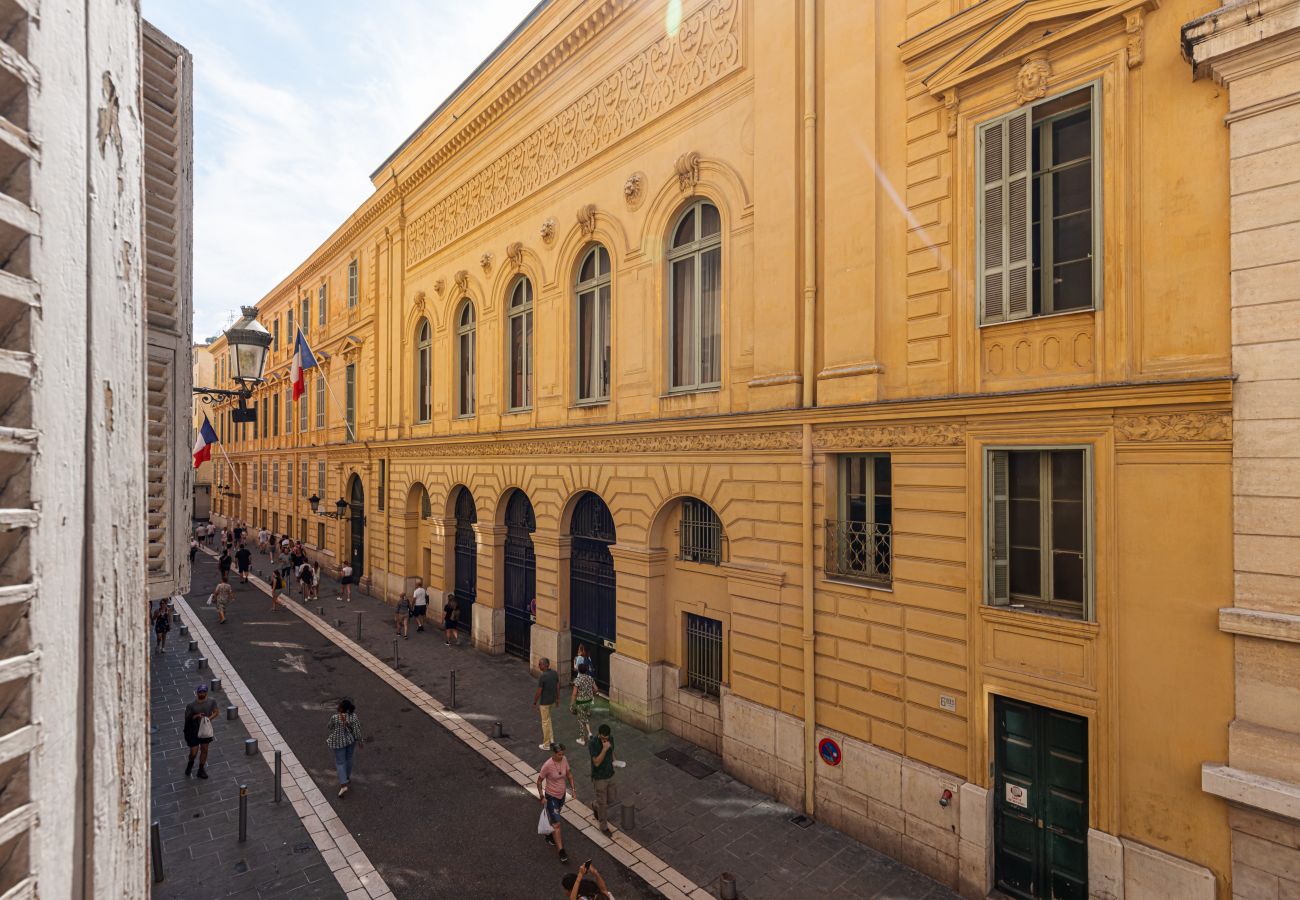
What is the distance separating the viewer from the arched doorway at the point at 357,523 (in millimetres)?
28719

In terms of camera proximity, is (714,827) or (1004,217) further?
(714,827)

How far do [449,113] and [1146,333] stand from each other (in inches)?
838

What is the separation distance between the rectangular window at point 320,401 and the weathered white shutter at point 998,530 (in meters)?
31.9

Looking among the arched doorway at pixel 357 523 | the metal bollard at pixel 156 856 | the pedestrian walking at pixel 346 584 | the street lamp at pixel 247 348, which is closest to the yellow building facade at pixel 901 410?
the street lamp at pixel 247 348

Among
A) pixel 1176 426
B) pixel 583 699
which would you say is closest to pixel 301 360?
pixel 583 699

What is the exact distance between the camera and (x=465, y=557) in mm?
22109

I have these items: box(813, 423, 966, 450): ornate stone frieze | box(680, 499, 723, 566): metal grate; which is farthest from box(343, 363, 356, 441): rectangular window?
box(813, 423, 966, 450): ornate stone frieze

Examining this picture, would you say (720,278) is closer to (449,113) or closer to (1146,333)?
(1146,333)

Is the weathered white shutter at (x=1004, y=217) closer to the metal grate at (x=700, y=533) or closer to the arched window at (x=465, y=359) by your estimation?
the metal grate at (x=700, y=533)

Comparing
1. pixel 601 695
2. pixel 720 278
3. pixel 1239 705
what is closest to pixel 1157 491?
pixel 1239 705

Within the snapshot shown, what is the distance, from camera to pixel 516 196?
18828 millimetres

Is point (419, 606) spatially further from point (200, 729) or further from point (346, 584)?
point (200, 729)

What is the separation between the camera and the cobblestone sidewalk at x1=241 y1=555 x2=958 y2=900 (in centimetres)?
908

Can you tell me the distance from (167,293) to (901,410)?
8.99 metres
